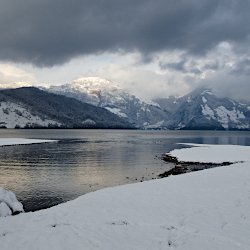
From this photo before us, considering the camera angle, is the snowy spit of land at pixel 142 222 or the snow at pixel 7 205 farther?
the snow at pixel 7 205

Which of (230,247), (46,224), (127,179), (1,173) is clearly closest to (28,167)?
(1,173)

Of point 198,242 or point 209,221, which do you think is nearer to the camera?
point 198,242

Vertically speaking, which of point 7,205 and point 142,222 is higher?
point 142,222

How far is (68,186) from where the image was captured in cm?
4353

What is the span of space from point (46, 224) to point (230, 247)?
38.4ft

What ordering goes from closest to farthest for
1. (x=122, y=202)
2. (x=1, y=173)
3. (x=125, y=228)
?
(x=125, y=228), (x=122, y=202), (x=1, y=173)

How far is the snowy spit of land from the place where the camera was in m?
18.0

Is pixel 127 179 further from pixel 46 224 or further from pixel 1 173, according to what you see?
pixel 46 224

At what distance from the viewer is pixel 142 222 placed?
2180cm

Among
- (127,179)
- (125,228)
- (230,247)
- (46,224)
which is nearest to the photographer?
(230,247)

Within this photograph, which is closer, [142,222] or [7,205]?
[142,222]

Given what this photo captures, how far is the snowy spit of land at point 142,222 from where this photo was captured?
18000 millimetres

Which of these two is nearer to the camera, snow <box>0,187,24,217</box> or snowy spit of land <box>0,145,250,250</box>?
snowy spit of land <box>0,145,250,250</box>

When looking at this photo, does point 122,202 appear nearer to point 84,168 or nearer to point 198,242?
point 198,242
